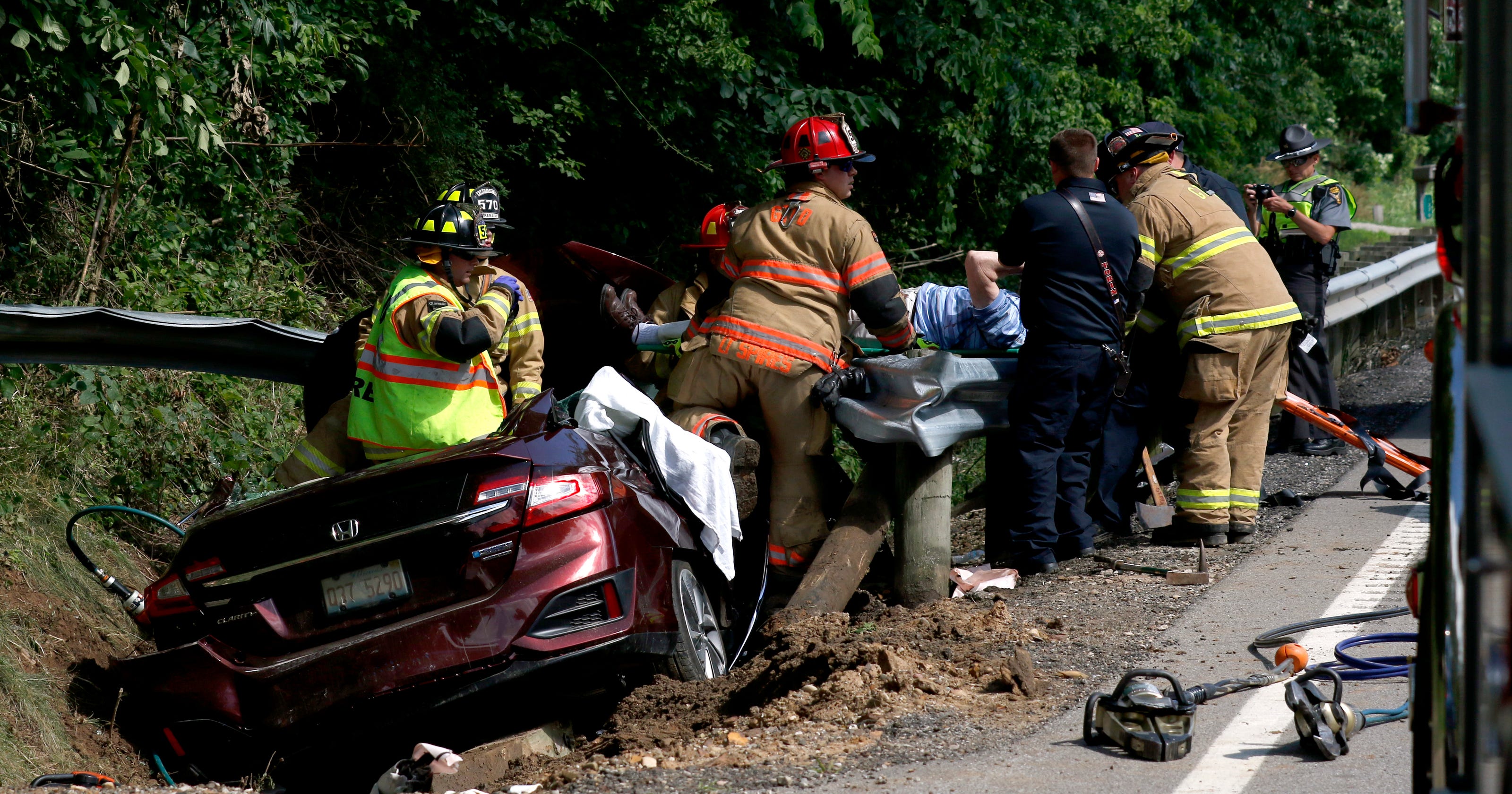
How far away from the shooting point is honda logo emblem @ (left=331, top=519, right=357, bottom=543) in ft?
15.5

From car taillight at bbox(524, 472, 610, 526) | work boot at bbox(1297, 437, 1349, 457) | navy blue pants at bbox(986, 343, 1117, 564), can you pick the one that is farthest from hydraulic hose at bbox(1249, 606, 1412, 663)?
work boot at bbox(1297, 437, 1349, 457)

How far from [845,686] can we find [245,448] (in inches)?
196

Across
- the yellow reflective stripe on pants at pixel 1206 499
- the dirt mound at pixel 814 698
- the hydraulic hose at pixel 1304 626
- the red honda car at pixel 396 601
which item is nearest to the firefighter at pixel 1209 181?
the yellow reflective stripe on pants at pixel 1206 499

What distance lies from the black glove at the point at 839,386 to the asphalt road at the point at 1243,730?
5.53ft

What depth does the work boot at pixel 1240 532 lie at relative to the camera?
707cm

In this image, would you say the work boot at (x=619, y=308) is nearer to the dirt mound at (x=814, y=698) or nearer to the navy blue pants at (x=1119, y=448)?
the dirt mound at (x=814, y=698)

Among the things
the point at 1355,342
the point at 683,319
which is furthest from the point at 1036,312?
the point at 1355,342

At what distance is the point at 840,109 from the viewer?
11508mm

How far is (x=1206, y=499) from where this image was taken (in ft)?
22.8

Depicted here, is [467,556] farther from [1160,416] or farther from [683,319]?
[1160,416]

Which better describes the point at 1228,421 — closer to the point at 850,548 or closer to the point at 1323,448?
the point at 850,548

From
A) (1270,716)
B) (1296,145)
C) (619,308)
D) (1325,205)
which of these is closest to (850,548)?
(619,308)

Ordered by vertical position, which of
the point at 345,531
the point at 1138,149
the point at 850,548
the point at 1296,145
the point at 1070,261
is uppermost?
the point at 1138,149

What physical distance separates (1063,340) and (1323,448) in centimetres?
352
